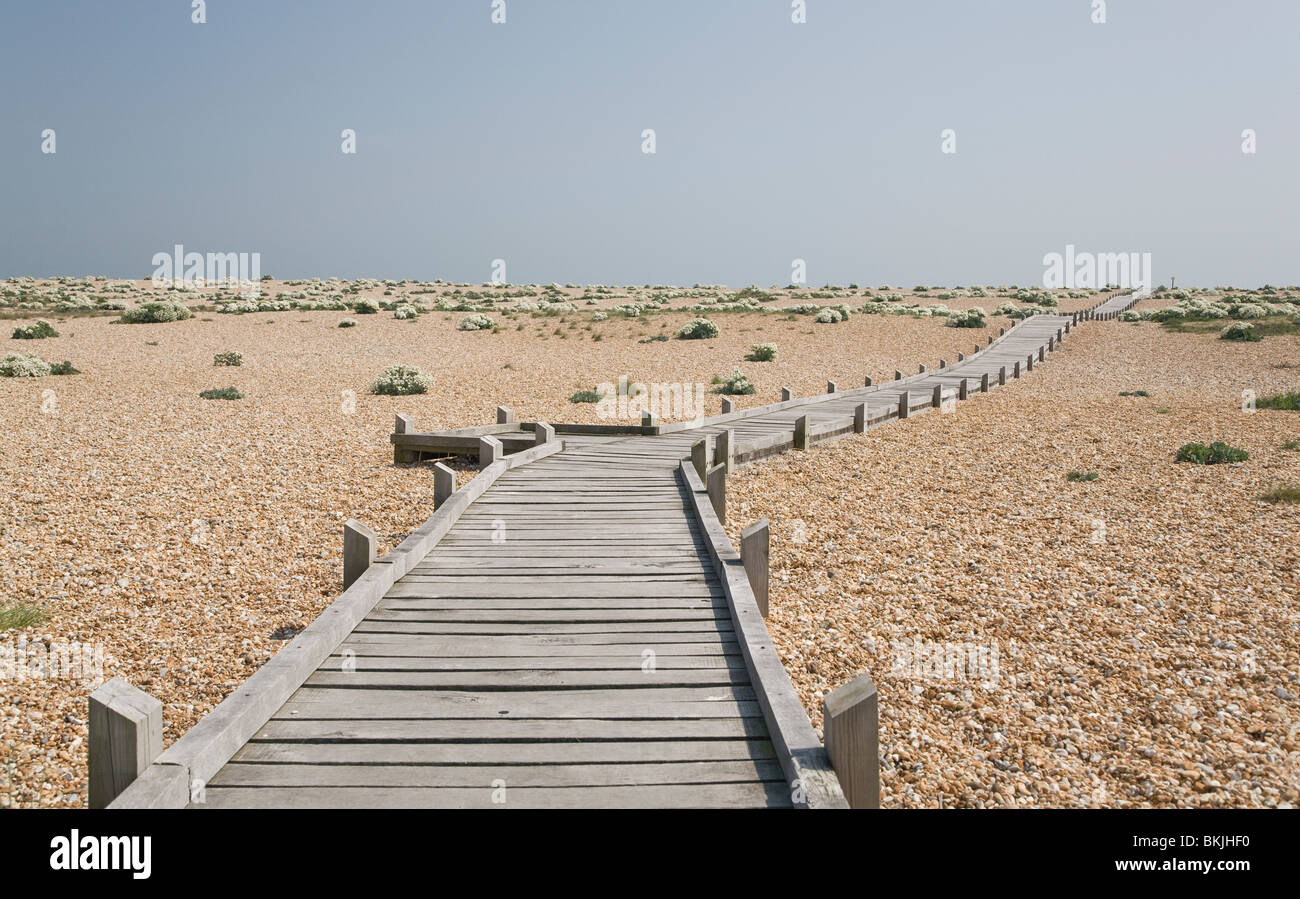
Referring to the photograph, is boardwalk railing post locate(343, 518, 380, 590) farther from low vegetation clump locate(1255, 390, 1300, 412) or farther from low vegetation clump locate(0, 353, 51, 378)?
low vegetation clump locate(1255, 390, 1300, 412)

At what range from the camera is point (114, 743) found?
11.0 feet

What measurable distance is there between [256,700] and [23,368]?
2203 cm

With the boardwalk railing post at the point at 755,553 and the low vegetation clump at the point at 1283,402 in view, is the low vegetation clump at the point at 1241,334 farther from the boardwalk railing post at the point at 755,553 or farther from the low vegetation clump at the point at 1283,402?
the boardwalk railing post at the point at 755,553

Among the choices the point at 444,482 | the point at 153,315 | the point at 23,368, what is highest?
the point at 153,315

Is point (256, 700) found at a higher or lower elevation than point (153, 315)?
lower

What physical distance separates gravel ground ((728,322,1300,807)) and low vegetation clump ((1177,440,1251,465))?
0.23 meters

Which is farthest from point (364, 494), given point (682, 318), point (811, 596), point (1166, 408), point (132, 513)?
point (682, 318)

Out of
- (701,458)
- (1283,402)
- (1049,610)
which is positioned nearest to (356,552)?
(701,458)

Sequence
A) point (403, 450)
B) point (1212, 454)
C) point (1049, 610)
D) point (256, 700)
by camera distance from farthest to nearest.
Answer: point (1212, 454), point (403, 450), point (1049, 610), point (256, 700)

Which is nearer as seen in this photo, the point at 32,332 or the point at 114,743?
the point at 114,743

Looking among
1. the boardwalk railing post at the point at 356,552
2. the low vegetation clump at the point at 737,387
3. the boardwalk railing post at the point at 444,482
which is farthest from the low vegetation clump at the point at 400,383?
the boardwalk railing post at the point at 356,552

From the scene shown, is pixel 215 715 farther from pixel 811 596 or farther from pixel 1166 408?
pixel 1166 408

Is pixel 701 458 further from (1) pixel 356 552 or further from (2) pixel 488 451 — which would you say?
(1) pixel 356 552

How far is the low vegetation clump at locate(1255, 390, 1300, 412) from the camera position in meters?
19.1
